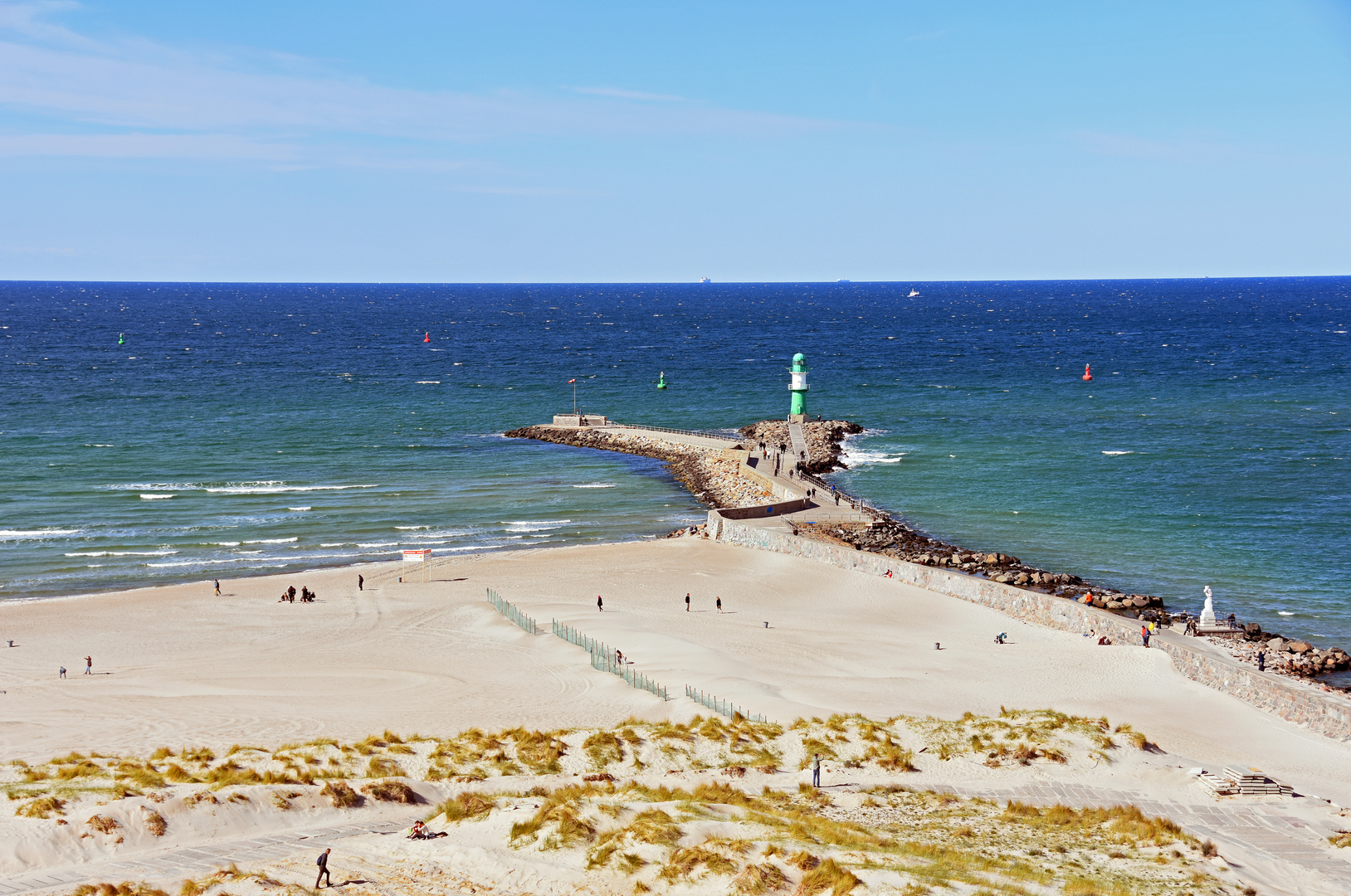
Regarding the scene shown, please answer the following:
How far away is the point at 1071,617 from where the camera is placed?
39.8 m

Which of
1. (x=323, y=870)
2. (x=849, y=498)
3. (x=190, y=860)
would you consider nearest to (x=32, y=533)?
(x=849, y=498)

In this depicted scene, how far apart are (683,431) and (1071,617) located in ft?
164

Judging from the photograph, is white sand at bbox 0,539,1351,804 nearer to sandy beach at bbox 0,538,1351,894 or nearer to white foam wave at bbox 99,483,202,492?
sandy beach at bbox 0,538,1351,894

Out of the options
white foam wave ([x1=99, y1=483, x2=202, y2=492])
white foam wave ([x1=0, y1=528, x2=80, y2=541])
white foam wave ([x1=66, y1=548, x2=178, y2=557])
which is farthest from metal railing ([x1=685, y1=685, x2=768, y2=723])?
white foam wave ([x1=99, y1=483, x2=202, y2=492])

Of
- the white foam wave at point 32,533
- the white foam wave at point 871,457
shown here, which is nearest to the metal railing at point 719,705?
the white foam wave at point 32,533

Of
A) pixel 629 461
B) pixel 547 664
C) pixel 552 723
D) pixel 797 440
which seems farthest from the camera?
pixel 797 440

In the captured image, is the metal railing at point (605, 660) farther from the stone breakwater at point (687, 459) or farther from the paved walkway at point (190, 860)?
the stone breakwater at point (687, 459)

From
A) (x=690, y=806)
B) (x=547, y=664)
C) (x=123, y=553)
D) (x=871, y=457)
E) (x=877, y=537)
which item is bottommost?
(x=123, y=553)

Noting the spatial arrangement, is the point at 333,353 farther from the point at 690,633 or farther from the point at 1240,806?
the point at 1240,806

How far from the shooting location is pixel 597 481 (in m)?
72.6

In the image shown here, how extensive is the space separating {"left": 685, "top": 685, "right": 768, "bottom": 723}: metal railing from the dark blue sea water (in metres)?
22.2

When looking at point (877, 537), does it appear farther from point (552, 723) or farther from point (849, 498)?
point (552, 723)

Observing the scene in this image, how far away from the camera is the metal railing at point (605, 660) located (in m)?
33.8

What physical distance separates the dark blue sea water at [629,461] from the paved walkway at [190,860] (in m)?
30.9
